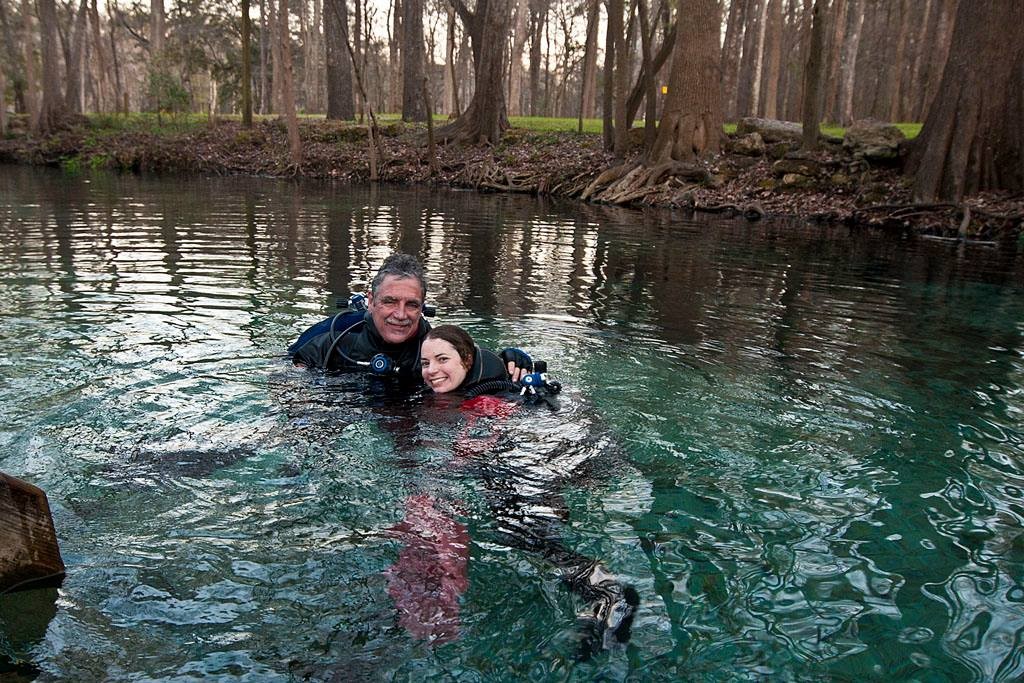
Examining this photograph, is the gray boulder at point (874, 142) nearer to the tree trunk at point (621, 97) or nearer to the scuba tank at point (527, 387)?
the tree trunk at point (621, 97)

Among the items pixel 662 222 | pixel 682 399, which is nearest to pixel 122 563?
pixel 682 399

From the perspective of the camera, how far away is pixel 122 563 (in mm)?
3566

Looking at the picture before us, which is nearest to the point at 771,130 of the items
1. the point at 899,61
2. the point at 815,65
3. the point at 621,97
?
the point at 815,65

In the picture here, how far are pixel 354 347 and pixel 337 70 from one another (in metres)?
32.1

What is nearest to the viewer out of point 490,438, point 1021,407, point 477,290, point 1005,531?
point 1005,531

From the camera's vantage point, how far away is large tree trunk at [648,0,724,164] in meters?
21.0

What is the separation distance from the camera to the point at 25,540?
3.18 m

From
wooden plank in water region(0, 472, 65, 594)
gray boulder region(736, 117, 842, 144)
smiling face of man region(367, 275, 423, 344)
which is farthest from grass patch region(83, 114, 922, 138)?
wooden plank in water region(0, 472, 65, 594)

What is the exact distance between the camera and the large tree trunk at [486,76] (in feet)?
90.1

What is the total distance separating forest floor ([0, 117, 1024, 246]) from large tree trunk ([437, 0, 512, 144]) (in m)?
0.66

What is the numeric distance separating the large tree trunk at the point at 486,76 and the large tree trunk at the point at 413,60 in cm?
273

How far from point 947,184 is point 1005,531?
49.9 ft

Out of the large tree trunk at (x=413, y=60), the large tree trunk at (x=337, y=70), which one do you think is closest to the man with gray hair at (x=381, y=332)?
the large tree trunk at (x=413, y=60)

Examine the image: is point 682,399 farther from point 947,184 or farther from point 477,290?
point 947,184
